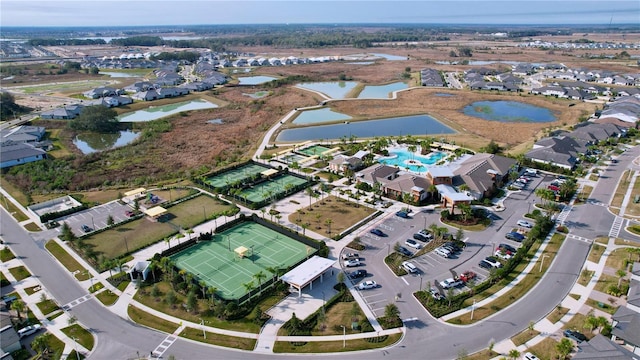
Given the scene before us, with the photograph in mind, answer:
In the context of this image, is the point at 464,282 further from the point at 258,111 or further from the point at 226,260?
the point at 258,111

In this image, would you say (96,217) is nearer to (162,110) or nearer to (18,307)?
(18,307)

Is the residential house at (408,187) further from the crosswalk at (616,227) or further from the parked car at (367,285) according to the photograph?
the crosswalk at (616,227)

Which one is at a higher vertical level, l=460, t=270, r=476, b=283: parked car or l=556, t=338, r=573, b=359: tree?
l=556, t=338, r=573, b=359: tree

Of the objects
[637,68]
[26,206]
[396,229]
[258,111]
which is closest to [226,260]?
[396,229]

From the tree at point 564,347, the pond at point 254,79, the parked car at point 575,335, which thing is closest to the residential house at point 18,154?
the tree at point 564,347

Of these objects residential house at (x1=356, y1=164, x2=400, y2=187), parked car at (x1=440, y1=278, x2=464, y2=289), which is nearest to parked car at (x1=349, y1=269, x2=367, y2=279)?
parked car at (x1=440, y1=278, x2=464, y2=289)

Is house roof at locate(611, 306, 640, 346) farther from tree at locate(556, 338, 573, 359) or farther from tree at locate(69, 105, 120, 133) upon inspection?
tree at locate(69, 105, 120, 133)
